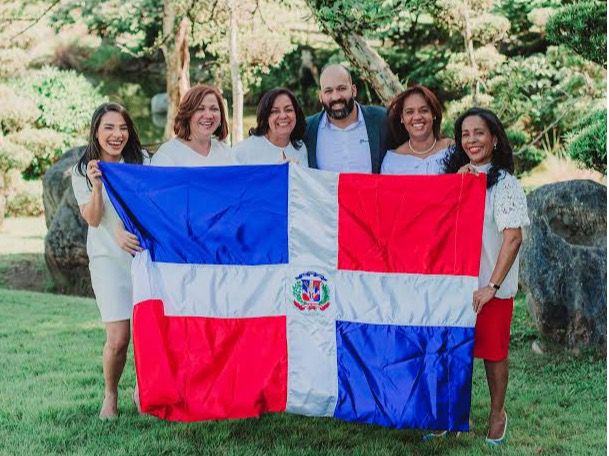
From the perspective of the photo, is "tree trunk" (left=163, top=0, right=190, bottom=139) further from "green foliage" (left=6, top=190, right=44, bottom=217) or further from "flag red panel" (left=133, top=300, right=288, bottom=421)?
"flag red panel" (left=133, top=300, right=288, bottom=421)

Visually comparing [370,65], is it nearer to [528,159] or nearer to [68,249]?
[68,249]

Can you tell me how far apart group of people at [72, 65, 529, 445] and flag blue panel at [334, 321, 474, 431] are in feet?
0.61

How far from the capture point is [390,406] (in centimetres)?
333

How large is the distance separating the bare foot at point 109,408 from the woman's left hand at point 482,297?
179 centimetres

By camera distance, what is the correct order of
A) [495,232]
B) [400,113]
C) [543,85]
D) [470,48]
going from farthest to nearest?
[543,85], [470,48], [400,113], [495,232]

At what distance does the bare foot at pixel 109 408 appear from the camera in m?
3.84

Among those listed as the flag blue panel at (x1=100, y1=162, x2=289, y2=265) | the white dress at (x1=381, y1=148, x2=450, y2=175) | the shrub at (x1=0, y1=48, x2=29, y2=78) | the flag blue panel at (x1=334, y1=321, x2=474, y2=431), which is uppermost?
the shrub at (x1=0, y1=48, x2=29, y2=78)

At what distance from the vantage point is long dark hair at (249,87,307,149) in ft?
12.5

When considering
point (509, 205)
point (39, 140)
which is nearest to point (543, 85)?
point (39, 140)

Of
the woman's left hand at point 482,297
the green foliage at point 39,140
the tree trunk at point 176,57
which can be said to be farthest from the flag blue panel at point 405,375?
the green foliage at point 39,140

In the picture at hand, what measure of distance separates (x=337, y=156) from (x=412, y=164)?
0.41 m

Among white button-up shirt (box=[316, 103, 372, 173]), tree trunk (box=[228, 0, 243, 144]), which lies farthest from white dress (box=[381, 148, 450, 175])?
tree trunk (box=[228, 0, 243, 144])

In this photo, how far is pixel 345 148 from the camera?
3904mm

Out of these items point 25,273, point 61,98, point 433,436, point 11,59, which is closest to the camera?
point 433,436
